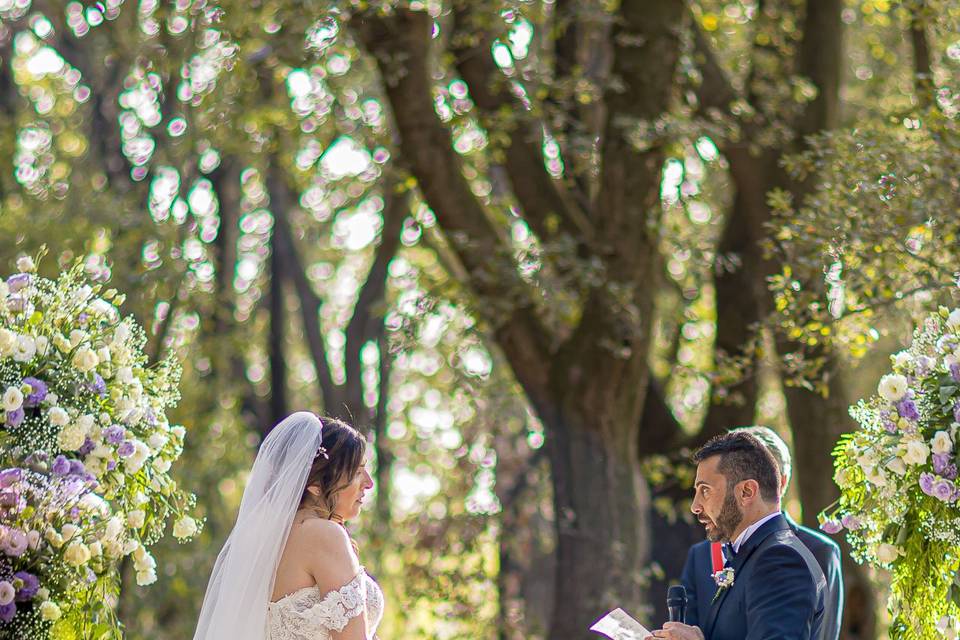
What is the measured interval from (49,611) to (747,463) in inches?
122

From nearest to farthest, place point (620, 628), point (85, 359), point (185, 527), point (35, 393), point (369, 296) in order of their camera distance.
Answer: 1. point (620, 628)
2. point (35, 393)
3. point (85, 359)
4. point (185, 527)
5. point (369, 296)

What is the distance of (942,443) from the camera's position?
5199mm

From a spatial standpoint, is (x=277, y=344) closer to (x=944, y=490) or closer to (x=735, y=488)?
(x=735, y=488)

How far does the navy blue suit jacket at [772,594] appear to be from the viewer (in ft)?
15.5

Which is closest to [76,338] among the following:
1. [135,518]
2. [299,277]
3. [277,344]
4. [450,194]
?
[135,518]

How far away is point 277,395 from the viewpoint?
1418cm

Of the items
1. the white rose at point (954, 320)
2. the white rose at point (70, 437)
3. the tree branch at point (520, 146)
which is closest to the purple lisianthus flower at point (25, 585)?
the white rose at point (70, 437)

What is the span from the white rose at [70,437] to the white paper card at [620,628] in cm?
251

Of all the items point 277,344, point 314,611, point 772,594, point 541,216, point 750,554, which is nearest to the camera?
point 772,594

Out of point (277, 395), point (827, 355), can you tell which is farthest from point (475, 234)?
point (277, 395)

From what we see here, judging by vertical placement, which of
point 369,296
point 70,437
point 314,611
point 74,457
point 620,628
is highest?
point 369,296

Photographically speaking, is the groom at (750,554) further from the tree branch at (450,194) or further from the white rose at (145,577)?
the tree branch at (450,194)

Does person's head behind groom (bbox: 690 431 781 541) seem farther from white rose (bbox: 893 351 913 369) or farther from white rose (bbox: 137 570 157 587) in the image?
white rose (bbox: 137 570 157 587)

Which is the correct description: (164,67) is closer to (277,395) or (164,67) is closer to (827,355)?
(277,395)
